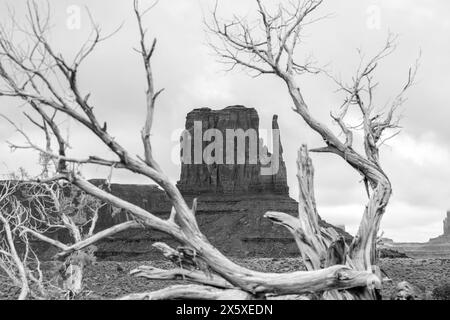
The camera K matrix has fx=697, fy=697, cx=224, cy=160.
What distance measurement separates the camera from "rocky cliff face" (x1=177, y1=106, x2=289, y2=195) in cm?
9412

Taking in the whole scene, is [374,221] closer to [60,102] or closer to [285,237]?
[60,102]

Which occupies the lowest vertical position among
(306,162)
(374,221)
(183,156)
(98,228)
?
(374,221)

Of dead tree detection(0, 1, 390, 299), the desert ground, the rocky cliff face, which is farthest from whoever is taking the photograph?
the rocky cliff face

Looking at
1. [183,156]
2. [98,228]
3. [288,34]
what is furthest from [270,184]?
[288,34]

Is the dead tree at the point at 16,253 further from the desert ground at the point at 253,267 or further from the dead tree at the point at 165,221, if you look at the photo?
the desert ground at the point at 253,267

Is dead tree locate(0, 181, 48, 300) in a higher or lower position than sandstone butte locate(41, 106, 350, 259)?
lower

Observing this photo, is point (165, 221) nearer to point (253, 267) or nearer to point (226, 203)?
point (253, 267)

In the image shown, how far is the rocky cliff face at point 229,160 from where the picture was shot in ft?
309

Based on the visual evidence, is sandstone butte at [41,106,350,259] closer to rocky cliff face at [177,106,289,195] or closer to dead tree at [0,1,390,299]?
rocky cliff face at [177,106,289,195]

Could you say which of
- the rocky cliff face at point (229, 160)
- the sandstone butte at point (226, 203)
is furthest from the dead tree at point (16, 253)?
the rocky cliff face at point (229, 160)

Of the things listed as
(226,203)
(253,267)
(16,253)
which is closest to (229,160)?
(226,203)

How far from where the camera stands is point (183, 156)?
330 feet

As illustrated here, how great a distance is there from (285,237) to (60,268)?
66.3 m

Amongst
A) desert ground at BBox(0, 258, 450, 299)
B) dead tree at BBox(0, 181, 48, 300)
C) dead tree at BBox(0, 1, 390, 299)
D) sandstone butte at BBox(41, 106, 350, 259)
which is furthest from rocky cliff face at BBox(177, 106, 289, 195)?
dead tree at BBox(0, 1, 390, 299)
